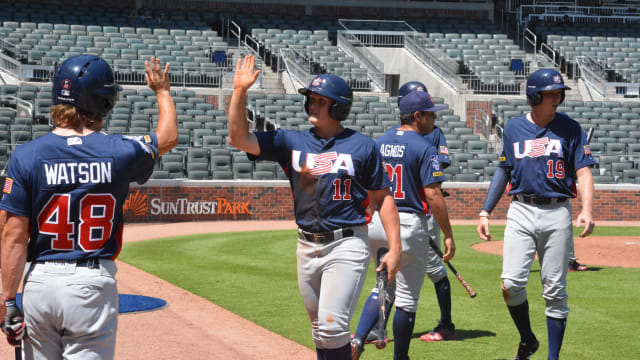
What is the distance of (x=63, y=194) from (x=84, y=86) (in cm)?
55

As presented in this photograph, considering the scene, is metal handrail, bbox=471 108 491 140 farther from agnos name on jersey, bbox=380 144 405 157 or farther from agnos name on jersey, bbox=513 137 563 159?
agnos name on jersey, bbox=380 144 405 157

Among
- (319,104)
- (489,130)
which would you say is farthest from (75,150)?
(489,130)

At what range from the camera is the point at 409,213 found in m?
6.59

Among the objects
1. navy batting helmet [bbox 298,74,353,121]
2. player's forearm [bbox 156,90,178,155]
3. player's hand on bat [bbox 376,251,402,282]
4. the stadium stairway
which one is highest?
the stadium stairway

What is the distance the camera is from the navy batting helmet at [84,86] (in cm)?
406

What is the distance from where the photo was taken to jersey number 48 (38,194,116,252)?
395 centimetres

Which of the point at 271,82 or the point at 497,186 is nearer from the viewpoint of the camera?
the point at 497,186

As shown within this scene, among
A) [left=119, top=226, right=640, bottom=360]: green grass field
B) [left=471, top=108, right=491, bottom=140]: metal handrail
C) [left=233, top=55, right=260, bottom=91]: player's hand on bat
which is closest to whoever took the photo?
[left=233, top=55, right=260, bottom=91]: player's hand on bat

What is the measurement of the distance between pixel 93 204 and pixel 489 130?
1005 inches

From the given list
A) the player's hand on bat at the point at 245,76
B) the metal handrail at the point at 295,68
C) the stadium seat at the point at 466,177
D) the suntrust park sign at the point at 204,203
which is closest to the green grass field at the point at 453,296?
the player's hand on bat at the point at 245,76

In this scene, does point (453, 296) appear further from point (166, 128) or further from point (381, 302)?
point (166, 128)

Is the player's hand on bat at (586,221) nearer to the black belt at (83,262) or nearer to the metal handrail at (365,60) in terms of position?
the black belt at (83,262)

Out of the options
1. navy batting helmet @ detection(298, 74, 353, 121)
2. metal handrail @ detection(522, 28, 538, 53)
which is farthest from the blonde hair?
metal handrail @ detection(522, 28, 538, 53)

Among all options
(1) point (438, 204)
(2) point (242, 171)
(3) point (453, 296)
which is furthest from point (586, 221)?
(2) point (242, 171)
